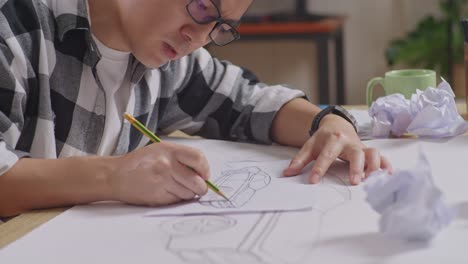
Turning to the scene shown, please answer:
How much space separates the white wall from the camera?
351cm

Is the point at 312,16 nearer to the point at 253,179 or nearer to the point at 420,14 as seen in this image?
the point at 420,14

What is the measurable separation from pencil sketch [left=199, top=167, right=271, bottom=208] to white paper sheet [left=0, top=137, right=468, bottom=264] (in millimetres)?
50

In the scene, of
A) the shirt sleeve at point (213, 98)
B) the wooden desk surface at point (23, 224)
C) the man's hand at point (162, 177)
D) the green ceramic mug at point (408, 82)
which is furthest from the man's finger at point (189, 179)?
the green ceramic mug at point (408, 82)

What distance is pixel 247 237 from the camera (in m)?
0.74

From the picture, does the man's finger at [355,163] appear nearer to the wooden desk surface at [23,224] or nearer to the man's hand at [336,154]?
the man's hand at [336,154]

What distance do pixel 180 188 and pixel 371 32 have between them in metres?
2.84

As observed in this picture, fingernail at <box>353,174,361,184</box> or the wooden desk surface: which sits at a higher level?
the wooden desk surface

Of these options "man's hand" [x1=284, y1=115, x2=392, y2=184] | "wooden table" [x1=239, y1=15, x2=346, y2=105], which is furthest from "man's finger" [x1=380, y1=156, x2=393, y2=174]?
"wooden table" [x1=239, y1=15, x2=346, y2=105]

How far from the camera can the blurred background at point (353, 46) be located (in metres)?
3.31

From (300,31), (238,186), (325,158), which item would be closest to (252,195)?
(238,186)

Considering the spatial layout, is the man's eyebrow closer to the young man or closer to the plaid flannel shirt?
the young man

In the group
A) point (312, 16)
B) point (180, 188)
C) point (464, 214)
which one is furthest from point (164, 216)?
point (312, 16)

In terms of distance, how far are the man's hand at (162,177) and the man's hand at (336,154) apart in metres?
0.15

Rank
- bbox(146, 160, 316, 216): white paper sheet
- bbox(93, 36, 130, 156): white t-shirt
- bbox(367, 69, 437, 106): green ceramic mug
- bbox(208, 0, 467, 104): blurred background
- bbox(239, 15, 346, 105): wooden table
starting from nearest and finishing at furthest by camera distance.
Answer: bbox(146, 160, 316, 216): white paper sheet, bbox(93, 36, 130, 156): white t-shirt, bbox(367, 69, 437, 106): green ceramic mug, bbox(239, 15, 346, 105): wooden table, bbox(208, 0, 467, 104): blurred background
